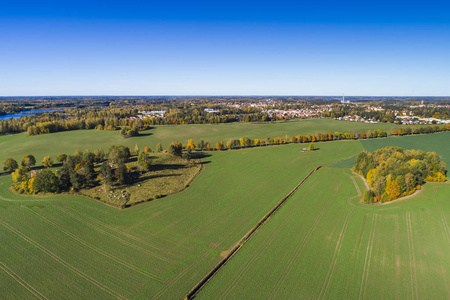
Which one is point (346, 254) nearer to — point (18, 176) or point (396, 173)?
point (396, 173)

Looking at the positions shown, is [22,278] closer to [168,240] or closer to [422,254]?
[168,240]

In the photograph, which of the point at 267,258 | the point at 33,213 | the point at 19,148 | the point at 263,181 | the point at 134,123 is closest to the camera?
the point at 267,258

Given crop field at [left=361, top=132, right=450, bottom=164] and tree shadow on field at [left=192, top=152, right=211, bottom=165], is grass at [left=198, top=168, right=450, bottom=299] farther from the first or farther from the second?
Answer: crop field at [left=361, top=132, right=450, bottom=164]

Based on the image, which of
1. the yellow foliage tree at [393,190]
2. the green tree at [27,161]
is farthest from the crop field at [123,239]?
the yellow foliage tree at [393,190]

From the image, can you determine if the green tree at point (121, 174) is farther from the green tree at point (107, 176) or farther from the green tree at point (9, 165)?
the green tree at point (9, 165)

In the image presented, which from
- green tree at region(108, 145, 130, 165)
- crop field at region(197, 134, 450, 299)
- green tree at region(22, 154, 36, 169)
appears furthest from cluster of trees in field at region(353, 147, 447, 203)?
green tree at region(22, 154, 36, 169)

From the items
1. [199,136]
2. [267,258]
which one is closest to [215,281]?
[267,258]
